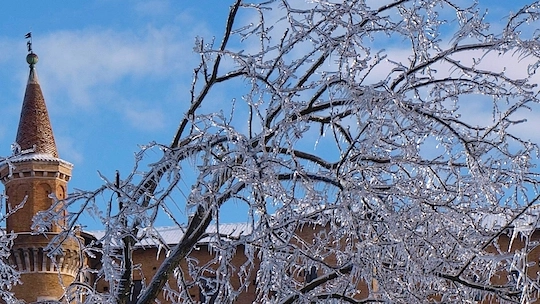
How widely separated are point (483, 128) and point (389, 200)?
1.14 meters

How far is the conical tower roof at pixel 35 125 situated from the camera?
32469mm

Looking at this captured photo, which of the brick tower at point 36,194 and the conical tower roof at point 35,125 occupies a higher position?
the conical tower roof at point 35,125

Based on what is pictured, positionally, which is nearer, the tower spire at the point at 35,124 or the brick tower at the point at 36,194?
the brick tower at the point at 36,194

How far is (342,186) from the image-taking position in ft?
20.8

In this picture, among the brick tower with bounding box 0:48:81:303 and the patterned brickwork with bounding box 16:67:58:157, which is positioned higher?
the patterned brickwork with bounding box 16:67:58:157

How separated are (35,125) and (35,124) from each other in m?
0.03

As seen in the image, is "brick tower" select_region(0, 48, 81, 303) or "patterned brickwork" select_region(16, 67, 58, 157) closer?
"brick tower" select_region(0, 48, 81, 303)

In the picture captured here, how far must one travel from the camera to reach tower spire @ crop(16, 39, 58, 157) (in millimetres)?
32469

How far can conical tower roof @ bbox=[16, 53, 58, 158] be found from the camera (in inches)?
1278

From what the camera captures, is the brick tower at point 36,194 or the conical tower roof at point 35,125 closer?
the brick tower at point 36,194

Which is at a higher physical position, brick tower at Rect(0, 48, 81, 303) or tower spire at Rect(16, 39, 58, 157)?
tower spire at Rect(16, 39, 58, 157)

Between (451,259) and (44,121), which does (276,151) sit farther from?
(44,121)

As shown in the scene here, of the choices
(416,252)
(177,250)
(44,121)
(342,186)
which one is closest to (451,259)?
(416,252)

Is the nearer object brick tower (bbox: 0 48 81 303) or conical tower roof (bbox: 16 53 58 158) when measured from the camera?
brick tower (bbox: 0 48 81 303)
